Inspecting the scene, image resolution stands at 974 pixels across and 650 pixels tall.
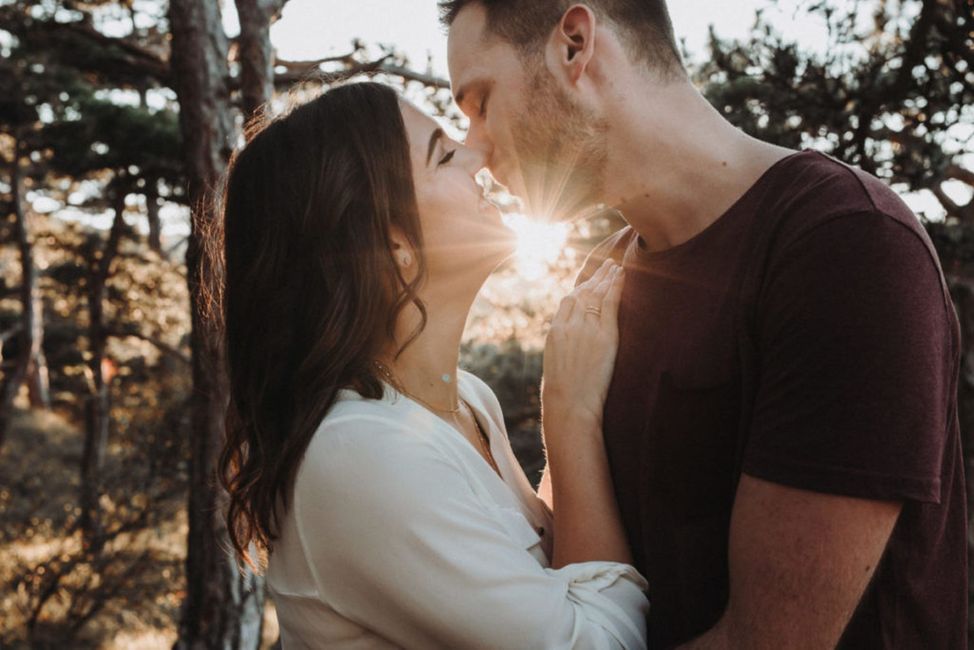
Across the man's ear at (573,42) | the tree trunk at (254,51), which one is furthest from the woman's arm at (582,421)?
the tree trunk at (254,51)

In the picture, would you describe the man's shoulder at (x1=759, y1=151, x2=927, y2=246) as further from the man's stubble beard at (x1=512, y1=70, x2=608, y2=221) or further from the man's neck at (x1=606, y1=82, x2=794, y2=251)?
the man's stubble beard at (x1=512, y1=70, x2=608, y2=221)

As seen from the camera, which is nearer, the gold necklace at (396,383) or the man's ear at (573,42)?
the gold necklace at (396,383)

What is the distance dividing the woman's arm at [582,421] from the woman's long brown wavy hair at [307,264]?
1.40 feet

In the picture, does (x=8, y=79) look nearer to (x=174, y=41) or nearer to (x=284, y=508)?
(x=174, y=41)

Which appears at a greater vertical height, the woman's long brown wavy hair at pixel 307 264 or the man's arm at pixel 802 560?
the woman's long brown wavy hair at pixel 307 264

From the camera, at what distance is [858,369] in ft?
4.39

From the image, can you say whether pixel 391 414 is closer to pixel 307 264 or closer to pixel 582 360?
pixel 307 264

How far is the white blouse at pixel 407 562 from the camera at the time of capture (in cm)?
155

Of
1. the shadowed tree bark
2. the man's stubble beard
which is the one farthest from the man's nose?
the shadowed tree bark

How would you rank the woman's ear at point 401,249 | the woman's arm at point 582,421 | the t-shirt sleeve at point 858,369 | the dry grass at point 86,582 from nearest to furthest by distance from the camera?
1. the t-shirt sleeve at point 858,369
2. the woman's arm at point 582,421
3. the woman's ear at point 401,249
4. the dry grass at point 86,582

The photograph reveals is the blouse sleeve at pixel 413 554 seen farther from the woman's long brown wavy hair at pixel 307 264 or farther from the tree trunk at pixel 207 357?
the tree trunk at pixel 207 357

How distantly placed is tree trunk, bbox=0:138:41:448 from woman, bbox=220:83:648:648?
1154cm

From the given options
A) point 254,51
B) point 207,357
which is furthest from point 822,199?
point 254,51

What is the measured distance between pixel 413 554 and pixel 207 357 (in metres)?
3.29
